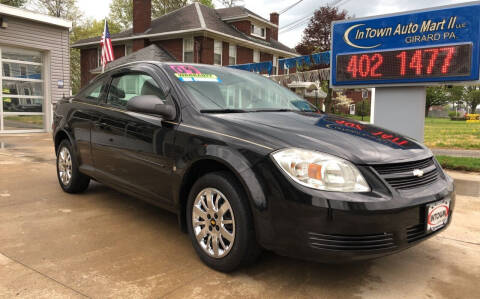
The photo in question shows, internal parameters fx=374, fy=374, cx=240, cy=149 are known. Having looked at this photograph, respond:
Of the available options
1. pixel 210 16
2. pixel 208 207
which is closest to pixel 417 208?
pixel 208 207

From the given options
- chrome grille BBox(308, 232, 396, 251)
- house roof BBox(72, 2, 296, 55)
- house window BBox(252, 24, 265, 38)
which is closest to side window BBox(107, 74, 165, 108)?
chrome grille BBox(308, 232, 396, 251)

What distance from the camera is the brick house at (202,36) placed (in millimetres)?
21984

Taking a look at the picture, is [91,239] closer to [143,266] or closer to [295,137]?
[143,266]

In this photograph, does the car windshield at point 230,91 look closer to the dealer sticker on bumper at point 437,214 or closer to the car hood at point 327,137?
the car hood at point 327,137

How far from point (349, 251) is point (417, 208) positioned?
0.52 meters

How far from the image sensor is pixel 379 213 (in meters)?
2.11

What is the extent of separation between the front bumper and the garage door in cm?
1300

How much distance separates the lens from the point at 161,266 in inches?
106

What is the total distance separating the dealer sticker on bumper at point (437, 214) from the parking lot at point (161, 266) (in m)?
0.42

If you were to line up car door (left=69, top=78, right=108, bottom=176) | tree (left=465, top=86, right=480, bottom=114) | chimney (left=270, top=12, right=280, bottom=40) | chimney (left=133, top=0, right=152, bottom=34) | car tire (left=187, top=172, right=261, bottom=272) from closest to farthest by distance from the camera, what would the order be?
1. car tire (left=187, top=172, right=261, bottom=272)
2. car door (left=69, top=78, right=108, bottom=176)
3. chimney (left=133, top=0, right=152, bottom=34)
4. chimney (left=270, top=12, right=280, bottom=40)
5. tree (left=465, top=86, right=480, bottom=114)

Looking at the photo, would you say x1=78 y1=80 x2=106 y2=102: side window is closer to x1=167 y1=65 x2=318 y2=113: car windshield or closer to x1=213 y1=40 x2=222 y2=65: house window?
x1=167 y1=65 x2=318 y2=113: car windshield

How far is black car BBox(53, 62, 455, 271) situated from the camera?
7.02ft

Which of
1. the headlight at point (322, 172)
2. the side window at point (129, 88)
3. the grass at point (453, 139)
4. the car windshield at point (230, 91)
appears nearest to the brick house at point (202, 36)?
the grass at point (453, 139)

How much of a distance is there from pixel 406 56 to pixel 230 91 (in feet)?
16.4
